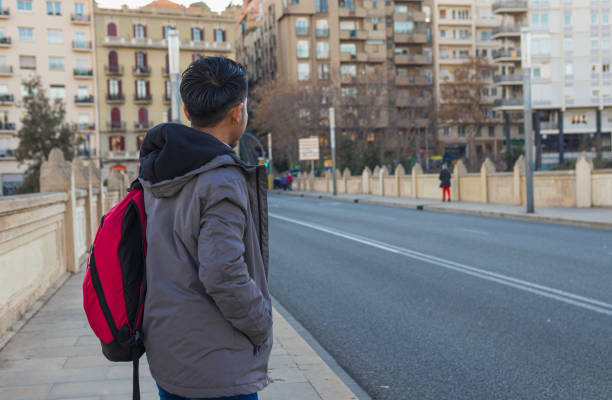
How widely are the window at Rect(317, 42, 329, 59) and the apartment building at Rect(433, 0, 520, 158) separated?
16.9 meters

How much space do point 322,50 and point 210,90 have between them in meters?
86.1

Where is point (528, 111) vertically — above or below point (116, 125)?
below

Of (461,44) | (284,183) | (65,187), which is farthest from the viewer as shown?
(461,44)

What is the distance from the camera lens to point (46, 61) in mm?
74688

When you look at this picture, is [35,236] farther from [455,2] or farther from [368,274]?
[455,2]

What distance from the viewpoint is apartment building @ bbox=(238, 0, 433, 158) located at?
84938 millimetres

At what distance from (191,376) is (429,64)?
95.2 meters

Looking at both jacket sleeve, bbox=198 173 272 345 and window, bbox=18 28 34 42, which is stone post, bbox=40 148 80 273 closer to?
jacket sleeve, bbox=198 173 272 345

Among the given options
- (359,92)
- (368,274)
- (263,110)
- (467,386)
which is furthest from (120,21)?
(467,386)

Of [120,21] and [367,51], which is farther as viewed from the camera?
[367,51]

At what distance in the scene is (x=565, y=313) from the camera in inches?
273

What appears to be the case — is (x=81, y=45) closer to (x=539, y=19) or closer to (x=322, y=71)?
(x=322, y=71)

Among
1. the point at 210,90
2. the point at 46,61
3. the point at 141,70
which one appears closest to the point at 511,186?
the point at 210,90

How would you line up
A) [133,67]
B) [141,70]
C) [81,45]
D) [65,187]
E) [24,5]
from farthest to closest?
1. [141,70]
2. [133,67]
3. [81,45]
4. [24,5]
5. [65,187]
